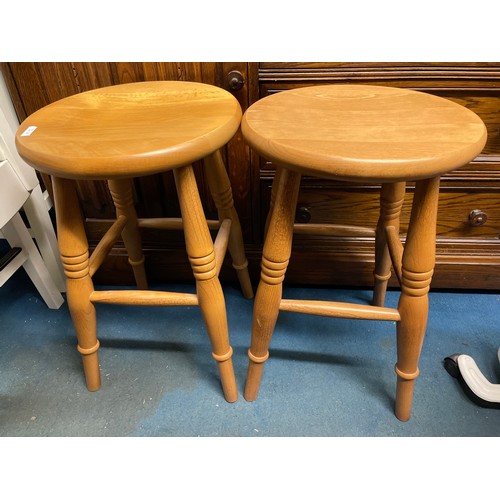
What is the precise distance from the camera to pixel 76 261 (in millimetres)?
728

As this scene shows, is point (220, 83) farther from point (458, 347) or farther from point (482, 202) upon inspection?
point (458, 347)

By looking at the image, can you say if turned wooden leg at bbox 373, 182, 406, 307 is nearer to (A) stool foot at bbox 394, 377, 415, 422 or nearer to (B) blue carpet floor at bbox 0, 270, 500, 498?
(B) blue carpet floor at bbox 0, 270, 500, 498

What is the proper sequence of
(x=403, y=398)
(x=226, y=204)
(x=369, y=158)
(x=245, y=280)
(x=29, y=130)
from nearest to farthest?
(x=369, y=158) → (x=29, y=130) → (x=403, y=398) → (x=226, y=204) → (x=245, y=280)

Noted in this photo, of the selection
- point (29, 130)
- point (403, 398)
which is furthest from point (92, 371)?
point (403, 398)

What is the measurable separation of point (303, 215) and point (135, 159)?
0.53 meters

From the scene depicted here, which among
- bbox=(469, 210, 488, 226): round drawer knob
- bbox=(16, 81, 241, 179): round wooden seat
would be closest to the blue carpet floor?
bbox=(469, 210, 488, 226): round drawer knob

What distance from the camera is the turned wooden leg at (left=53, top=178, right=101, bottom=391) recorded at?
27.2 inches

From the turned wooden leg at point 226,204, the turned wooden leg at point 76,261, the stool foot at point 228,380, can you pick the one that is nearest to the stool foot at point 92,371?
the turned wooden leg at point 76,261

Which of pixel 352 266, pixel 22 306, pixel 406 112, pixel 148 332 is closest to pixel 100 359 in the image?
pixel 148 332

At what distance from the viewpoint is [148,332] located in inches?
39.8

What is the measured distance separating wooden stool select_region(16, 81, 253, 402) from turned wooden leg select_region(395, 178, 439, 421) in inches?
12.3

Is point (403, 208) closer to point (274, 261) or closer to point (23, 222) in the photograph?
point (274, 261)

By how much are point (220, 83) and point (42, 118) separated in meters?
0.35

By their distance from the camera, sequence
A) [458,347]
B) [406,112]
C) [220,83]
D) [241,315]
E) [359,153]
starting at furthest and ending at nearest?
[241,315] < [458,347] < [220,83] < [406,112] < [359,153]
